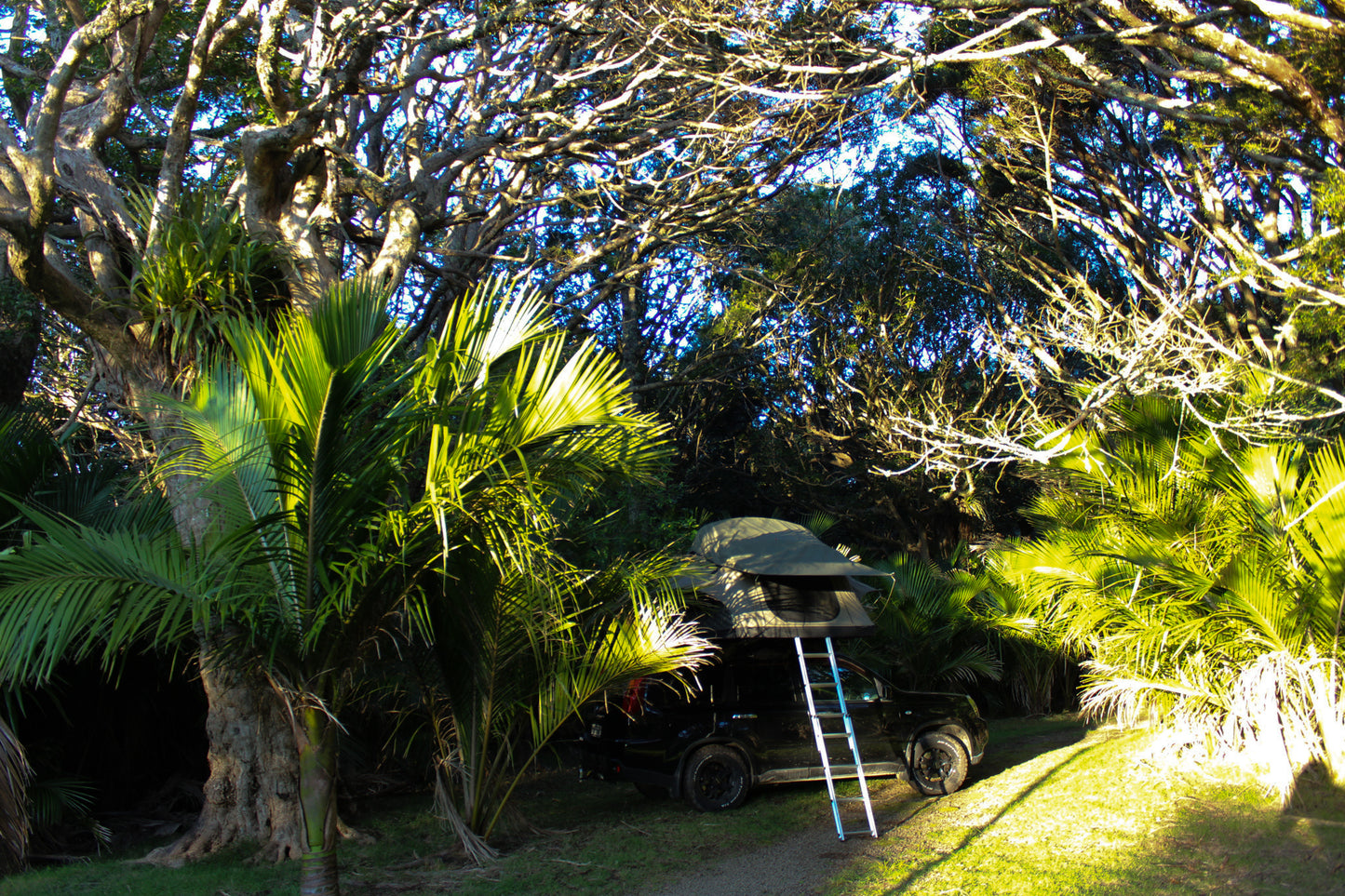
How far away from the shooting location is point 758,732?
30.3ft

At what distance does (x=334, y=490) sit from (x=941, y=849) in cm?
504

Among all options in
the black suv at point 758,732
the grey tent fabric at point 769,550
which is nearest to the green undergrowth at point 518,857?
the black suv at point 758,732

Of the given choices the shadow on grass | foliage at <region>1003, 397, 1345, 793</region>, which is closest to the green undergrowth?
the shadow on grass

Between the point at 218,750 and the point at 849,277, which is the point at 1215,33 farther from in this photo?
the point at 849,277

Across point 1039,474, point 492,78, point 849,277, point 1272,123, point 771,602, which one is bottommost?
point 771,602

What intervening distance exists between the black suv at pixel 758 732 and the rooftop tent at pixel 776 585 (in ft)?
2.46

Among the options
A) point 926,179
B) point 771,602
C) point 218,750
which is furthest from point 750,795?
point 926,179

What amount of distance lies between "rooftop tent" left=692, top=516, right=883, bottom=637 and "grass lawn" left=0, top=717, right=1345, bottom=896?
1692 mm

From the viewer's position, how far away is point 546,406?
18.5ft

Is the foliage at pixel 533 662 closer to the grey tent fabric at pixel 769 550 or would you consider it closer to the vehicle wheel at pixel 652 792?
the grey tent fabric at pixel 769 550

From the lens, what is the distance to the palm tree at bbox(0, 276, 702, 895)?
4.98m

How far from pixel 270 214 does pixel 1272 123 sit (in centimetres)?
849

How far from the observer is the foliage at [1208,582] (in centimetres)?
744

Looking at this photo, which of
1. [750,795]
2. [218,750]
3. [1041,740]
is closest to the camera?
[218,750]
